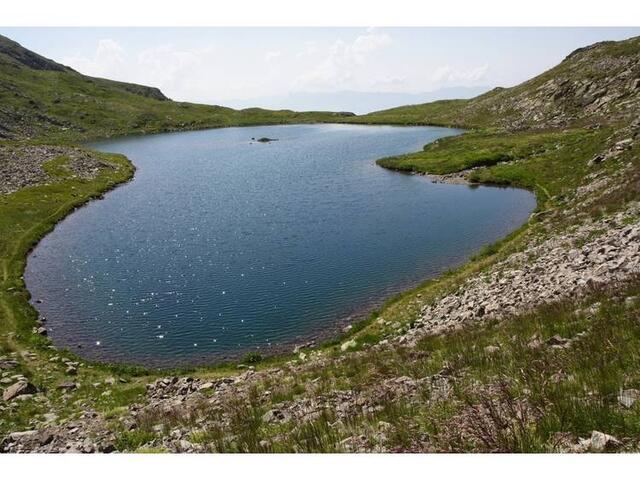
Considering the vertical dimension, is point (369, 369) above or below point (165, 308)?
above

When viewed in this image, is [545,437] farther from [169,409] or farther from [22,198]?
[22,198]

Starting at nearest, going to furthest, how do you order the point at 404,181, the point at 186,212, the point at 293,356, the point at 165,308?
the point at 293,356 < the point at 165,308 < the point at 186,212 < the point at 404,181

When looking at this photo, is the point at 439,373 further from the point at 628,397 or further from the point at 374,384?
the point at 628,397

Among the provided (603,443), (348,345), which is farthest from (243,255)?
(603,443)

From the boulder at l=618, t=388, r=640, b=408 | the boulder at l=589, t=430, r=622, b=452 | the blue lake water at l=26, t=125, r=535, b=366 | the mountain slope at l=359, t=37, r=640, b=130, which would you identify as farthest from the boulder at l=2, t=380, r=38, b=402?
the mountain slope at l=359, t=37, r=640, b=130

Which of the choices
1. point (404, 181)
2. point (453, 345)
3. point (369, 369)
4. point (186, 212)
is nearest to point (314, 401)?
point (369, 369)

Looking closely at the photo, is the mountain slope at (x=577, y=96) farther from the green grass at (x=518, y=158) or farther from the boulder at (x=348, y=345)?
the boulder at (x=348, y=345)
